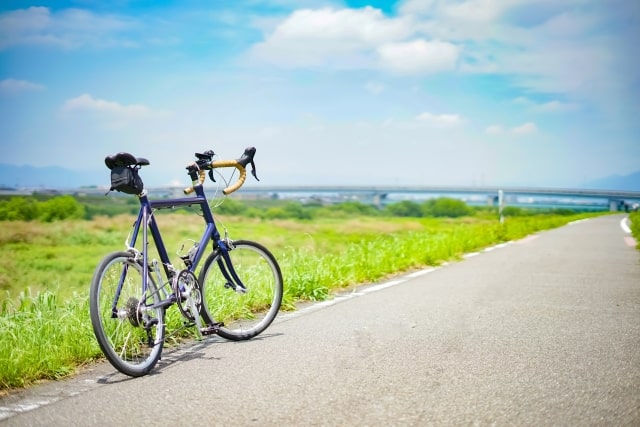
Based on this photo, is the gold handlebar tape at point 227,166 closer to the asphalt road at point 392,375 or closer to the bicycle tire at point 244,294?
the bicycle tire at point 244,294

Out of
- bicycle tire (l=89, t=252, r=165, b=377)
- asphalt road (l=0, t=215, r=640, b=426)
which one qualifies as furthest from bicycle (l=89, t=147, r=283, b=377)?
asphalt road (l=0, t=215, r=640, b=426)

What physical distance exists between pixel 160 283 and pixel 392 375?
1650 millimetres

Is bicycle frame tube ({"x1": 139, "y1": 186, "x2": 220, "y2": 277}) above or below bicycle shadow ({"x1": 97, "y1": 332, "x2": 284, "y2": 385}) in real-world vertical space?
above

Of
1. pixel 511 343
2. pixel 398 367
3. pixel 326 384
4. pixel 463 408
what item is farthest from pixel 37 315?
pixel 511 343

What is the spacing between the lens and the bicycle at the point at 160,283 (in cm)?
338

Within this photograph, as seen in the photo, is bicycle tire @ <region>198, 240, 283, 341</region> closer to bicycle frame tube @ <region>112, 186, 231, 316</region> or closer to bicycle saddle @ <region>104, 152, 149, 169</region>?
bicycle frame tube @ <region>112, 186, 231, 316</region>

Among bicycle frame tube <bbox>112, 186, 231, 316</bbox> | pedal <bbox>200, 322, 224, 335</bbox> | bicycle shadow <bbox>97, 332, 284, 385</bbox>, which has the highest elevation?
bicycle frame tube <bbox>112, 186, 231, 316</bbox>

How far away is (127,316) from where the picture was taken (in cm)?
343

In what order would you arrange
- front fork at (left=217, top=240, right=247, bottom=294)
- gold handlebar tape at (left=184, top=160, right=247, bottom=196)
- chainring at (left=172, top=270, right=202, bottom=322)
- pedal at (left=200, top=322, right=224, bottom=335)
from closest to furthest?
1. chainring at (left=172, top=270, right=202, bottom=322)
2. pedal at (left=200, top=322, right=224, bottom=335)
3. gold handlebar tape at (left=184, top=160, right=247, bottom=196)
4. front fork at (left=217, top=240, right=247, bottom=294)

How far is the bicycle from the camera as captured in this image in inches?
133

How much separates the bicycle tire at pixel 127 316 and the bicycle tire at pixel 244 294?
1.75 ft

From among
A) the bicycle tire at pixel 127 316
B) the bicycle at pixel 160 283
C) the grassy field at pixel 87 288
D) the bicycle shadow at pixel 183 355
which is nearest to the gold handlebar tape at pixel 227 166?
the bicycle at pixel 160 283

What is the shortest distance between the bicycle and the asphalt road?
0.17 meters

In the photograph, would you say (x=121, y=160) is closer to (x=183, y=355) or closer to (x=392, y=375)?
(x=183, y=355)
